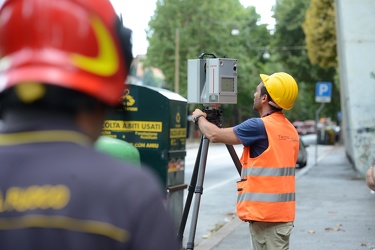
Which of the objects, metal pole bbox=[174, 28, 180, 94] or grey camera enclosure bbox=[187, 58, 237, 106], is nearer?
grey camera enclosure bbox=[187, 58, 237, 106]

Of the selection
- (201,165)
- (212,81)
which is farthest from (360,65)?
(201,165)

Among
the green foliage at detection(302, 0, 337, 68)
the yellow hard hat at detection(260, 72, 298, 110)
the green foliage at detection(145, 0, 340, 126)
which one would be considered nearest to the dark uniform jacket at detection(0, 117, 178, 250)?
the yellow hard hat at detection(260, 72, 298, 110)

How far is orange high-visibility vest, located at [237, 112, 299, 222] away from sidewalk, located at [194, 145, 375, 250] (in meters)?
3.76

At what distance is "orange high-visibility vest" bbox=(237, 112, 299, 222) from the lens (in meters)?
4.49

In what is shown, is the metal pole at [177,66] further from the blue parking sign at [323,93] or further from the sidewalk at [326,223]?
the sidewalk at [326,223]

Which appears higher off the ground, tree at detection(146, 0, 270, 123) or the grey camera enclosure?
tree at detection(146, 0, 270, 123)

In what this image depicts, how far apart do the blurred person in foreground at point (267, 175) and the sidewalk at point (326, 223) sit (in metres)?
3.70

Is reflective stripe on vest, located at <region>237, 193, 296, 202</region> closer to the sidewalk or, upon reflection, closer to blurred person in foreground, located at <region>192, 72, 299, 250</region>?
blurred person in foreground, located at <region>192, 72, 299, 250</region>

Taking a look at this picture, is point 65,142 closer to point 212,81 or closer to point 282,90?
point 282,90

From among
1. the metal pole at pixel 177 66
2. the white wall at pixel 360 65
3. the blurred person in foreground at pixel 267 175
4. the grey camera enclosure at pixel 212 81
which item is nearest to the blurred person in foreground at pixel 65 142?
the blurred person in foreground at pixel 267 175

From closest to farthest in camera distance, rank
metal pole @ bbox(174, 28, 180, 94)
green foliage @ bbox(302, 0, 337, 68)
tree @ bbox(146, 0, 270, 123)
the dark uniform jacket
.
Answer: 1. the dark uniform jacket
2. green foliage @ bbox(302, 0, 337, 68)
3. metal pole @ bbox(174, 28, 180, 94)
4. tree @ bbox(146, 0, 270, 123)

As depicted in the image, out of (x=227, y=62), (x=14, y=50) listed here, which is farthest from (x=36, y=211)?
(x=227, y=62)

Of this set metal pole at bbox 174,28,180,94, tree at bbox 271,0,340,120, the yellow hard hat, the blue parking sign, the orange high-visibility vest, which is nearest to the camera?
the orange high-visibility vest

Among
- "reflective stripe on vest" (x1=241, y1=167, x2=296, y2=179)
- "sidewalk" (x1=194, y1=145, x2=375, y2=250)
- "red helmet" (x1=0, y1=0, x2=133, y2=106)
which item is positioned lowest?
"sidewalk" (x1=194, y1=145, x2=375, y2=250)
